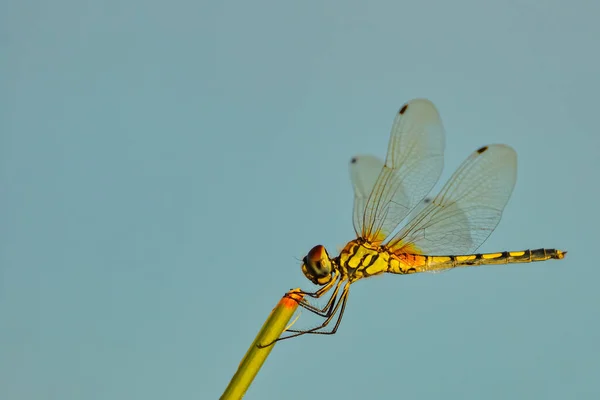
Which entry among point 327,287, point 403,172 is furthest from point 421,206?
point 327,287

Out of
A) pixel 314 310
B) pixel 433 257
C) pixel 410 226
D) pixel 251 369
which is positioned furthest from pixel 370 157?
pixel 251 369

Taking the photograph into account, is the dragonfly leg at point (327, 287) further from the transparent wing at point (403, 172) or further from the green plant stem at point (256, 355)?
the green plant stem at point (256, 355)

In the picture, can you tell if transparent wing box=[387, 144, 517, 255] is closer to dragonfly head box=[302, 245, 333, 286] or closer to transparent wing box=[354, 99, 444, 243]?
transparent wing box=[354, 99, 444, 243]

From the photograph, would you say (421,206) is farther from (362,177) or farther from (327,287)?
(327,287)

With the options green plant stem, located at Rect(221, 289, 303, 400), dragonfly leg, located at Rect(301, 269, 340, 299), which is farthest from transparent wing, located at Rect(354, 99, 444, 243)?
green plant stem, located at Rect(221, 289, 303, 400)

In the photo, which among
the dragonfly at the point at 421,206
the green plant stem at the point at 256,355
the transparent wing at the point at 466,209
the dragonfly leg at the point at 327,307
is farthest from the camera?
the transparent wing at the point at 466,209

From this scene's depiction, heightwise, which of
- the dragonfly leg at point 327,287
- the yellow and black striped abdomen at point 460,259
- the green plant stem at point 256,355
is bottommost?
the green plant stem at point 256,355

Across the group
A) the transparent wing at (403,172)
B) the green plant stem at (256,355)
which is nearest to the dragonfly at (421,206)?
the transparent wing at (403,172)
